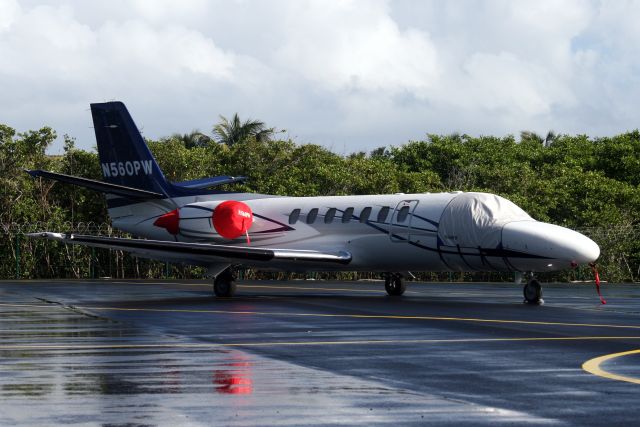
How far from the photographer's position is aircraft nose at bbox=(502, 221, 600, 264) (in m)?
26.3

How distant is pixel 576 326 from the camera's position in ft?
65.6

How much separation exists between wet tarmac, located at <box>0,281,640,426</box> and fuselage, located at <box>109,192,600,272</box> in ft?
4.88

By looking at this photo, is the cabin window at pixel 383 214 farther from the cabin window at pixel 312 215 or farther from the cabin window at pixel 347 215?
the cabin window at pixel 312 215

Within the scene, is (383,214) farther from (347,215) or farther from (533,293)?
(533,293)

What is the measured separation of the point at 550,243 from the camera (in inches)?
1039

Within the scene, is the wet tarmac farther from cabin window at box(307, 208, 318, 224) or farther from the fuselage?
cabin window at box(307, 208, 318, 224)

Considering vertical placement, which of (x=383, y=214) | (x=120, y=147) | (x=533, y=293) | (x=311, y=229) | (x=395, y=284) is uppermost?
(x=120, y=147)

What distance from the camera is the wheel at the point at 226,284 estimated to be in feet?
103

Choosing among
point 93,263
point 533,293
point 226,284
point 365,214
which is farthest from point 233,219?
point 93,263

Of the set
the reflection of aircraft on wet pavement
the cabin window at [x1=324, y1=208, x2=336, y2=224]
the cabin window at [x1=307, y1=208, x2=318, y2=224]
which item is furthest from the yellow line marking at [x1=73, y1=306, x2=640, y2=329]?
the cabin window at [x1=307, y1=208, x2=318, y2=224]

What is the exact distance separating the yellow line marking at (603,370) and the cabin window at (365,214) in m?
15.6

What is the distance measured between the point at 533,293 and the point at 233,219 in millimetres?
9818

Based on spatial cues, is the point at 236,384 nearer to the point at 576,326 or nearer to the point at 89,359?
the point at 89,359

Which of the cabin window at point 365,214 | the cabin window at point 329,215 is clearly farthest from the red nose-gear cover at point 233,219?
the cabin window at point 365,214
